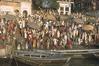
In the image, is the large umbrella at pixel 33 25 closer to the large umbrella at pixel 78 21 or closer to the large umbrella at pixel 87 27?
the large umbrella at pixel 87 27

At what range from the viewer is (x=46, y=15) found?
66.2 m

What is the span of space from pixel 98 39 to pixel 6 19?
40.7 ft

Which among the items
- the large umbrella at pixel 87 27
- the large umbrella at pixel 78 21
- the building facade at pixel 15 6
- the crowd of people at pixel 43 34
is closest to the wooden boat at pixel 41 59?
the crowd of people at pixel 43 34

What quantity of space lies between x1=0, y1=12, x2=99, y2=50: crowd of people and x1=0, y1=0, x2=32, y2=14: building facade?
9770 millimetres

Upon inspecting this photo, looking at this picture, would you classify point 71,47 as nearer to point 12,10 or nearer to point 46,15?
point 46,15

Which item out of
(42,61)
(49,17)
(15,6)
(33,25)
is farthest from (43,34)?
(15,6)

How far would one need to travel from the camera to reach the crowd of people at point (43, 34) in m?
54.0

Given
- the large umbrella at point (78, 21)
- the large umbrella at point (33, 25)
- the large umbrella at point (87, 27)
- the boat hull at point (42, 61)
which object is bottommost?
the boat hull at point (42, 61)

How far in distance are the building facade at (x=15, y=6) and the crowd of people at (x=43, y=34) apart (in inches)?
385

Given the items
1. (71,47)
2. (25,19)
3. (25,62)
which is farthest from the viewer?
(25,19)

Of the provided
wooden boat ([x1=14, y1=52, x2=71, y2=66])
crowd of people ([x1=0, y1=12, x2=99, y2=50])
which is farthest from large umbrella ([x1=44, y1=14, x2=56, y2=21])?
wooden boat ([x1=14, y1=52, x2=71, y2=66])

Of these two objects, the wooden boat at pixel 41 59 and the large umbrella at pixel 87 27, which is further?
the large umbrella at pixel 87 27

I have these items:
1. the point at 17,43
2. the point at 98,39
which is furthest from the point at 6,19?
the point at 98,39

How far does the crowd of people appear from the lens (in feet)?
177
